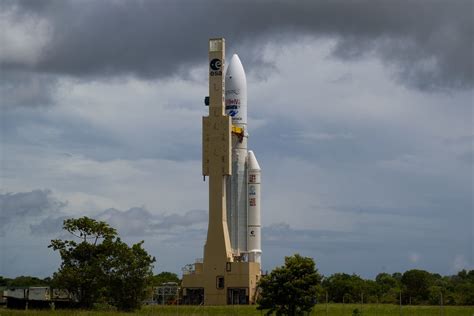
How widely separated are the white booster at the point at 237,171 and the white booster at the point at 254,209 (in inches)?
22.2

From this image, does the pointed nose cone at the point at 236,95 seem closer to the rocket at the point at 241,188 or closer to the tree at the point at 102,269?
the rocket at the point at 241,188

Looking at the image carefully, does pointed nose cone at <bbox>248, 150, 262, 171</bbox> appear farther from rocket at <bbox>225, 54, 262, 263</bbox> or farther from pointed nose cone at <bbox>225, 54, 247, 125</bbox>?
pointed nose cone at <bbox>225, 54, 247, 125</bbox>

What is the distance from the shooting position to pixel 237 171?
339 ft

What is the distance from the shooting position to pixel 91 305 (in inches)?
2756

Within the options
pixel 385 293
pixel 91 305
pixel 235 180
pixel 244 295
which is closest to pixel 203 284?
pixel 244 295

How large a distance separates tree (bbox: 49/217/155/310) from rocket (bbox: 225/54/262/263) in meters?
32.5

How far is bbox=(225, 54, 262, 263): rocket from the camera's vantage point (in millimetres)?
102812

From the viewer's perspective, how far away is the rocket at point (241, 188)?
102812mm

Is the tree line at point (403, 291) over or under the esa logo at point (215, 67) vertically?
under

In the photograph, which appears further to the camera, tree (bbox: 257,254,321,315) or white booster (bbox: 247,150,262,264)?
white booster (bbox: 247,150,262,264)

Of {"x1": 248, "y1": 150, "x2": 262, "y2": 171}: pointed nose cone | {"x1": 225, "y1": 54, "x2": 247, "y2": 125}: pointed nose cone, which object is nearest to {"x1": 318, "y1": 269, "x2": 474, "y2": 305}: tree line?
{"x1": 248, "y1": 150, "x2": 262, "y2": 171}: pointed nose cone

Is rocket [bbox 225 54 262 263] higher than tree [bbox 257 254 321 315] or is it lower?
higher

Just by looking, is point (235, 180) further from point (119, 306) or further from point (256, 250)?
point (119, 306)

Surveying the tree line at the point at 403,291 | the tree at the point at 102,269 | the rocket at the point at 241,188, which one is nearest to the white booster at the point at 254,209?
the rocket at the point at 241,188
